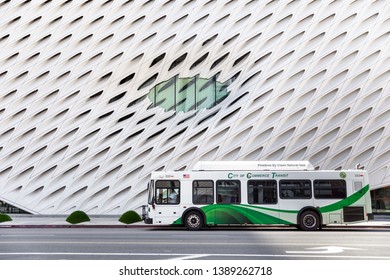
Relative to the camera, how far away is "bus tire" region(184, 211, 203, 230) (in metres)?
20.3

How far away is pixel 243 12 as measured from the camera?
1265 inches

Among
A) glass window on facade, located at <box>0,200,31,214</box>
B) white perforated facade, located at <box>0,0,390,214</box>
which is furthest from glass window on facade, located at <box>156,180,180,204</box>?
glass window on facade, located at <box>0,200,31,214</box>

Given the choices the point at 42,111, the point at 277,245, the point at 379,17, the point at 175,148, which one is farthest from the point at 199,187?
the point at 379,17

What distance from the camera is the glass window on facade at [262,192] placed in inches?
808

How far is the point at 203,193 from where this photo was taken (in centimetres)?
2066

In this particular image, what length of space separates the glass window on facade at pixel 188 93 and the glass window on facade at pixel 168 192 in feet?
38.3

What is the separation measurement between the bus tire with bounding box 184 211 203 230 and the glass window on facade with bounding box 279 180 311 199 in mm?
3580

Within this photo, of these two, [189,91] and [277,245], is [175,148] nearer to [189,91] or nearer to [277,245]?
[189,91]

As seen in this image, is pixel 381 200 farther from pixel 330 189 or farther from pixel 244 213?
pixel 244 213

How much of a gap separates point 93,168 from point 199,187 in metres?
11.9

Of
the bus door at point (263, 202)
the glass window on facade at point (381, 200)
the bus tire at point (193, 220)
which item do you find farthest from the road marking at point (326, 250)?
the glass window on facade at point (381, 200)

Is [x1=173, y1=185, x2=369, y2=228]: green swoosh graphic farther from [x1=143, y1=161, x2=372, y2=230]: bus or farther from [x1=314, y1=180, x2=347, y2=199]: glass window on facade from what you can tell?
[x1=314, y1=180, x2=347, y2=199]: glass window on facade

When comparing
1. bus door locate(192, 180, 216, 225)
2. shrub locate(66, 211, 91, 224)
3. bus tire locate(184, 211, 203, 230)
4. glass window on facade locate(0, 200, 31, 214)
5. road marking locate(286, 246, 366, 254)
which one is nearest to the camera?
road marking locate(286, 246, 366, 254)

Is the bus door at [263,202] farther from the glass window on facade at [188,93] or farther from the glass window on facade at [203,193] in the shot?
the glass window on facade at [188,93]
